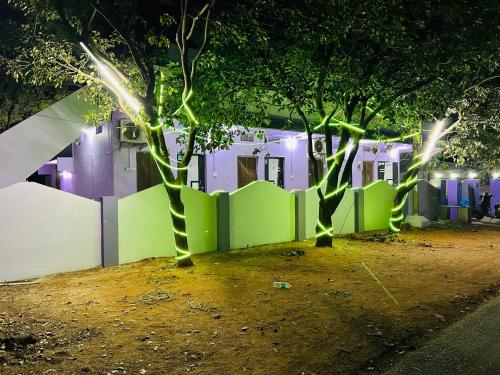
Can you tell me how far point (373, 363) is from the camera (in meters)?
4.76

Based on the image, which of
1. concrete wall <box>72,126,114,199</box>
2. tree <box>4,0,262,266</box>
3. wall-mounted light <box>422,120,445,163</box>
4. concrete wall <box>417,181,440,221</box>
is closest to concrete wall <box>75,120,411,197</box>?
concrete wall <box>72,126,114,199</box>

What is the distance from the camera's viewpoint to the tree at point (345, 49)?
9.20 metres

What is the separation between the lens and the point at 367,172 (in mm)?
23312

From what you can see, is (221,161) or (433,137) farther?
Result: (221,161)

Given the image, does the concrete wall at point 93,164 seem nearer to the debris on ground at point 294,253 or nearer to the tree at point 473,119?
the debris on ground at point 294,253

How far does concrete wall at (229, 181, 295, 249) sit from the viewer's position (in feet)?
37.9

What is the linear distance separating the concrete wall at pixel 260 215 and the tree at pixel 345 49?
1321mm

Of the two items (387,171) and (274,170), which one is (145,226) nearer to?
(274,170)

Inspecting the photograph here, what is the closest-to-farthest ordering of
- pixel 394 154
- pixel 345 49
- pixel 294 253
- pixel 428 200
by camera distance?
pixel 294 253 → pixel 345 49 → pixel 428 200 → pixel 394 154

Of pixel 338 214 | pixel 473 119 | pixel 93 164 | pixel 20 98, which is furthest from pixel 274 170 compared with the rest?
pixel 20 98

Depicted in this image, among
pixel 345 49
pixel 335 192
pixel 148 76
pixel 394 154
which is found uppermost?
pixel 345 49

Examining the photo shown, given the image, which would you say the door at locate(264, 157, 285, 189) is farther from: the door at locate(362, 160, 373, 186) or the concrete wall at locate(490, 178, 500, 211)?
the concrete wall at locate(490, 178, 500, 211)

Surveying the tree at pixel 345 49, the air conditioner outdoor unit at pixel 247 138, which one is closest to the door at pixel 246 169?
the air conditioner outdoor unit at pixel 247 138

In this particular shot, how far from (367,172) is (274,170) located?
690 centimetres
